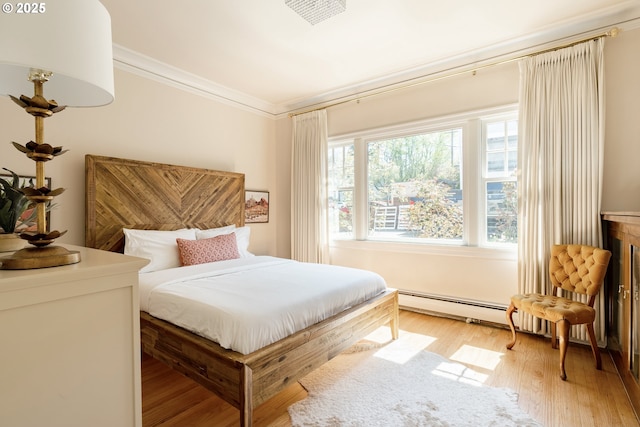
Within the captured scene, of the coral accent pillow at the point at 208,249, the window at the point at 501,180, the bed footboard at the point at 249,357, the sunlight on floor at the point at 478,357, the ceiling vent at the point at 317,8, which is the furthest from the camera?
the window at the point at 501,180

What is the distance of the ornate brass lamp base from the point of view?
2.43 feet

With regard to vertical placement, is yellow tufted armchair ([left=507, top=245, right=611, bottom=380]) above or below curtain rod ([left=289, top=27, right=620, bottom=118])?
below

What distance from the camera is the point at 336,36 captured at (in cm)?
288

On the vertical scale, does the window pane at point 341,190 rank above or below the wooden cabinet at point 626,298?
above

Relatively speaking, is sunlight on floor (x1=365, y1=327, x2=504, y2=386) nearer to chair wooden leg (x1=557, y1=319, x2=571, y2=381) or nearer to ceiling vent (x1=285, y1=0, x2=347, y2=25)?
chair wooden leg (x1=557, y1=319, x2=571, y2=381)

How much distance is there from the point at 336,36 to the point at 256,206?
2.54m

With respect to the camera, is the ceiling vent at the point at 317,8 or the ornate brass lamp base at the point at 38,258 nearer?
the ornate brass lamp base at the point at 38,258

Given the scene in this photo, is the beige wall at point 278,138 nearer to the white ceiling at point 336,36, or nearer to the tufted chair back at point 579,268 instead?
the white ceiling at point 336,36

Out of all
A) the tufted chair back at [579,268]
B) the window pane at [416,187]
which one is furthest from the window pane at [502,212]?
the tufted chair back at [579,268]

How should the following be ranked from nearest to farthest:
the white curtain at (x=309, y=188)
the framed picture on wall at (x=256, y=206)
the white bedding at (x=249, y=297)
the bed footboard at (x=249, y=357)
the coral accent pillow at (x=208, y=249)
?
the bed footboard at (x=249, y=357), the white bedding at (x=249, y=297), the coral accent pillow at (x=208, y=249), the white curtain at (x=309, y=188), the framed picture on wall at (x=256, y=206)

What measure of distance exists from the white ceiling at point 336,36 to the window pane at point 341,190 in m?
0.96

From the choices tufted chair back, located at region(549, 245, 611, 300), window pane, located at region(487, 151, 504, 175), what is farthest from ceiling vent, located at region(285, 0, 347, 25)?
tufted chair back, located at region(549, 245, 611, 300)

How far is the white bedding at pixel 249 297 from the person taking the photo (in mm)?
1783

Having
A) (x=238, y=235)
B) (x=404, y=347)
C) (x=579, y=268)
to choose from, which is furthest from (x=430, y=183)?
(x=238, y=235)
